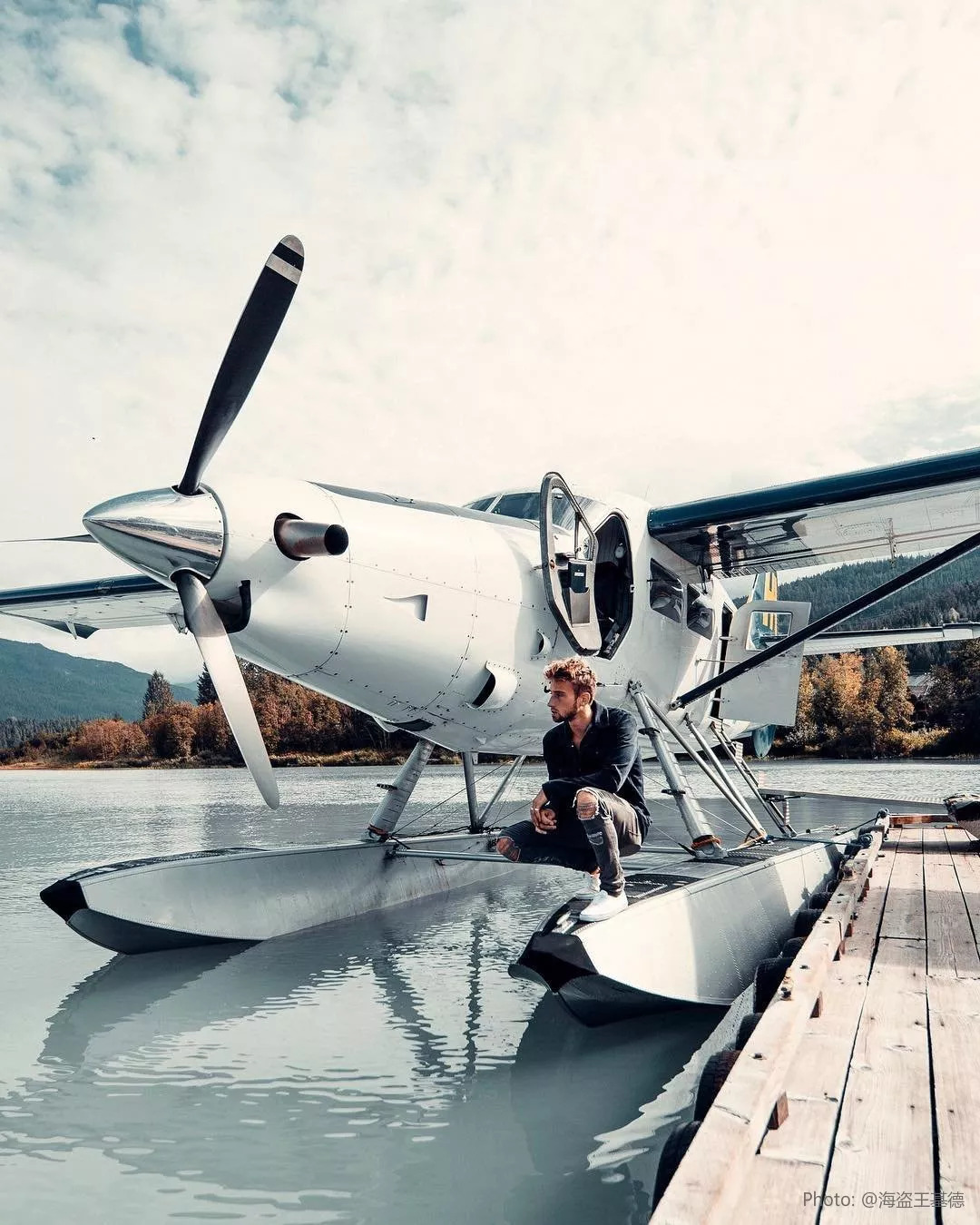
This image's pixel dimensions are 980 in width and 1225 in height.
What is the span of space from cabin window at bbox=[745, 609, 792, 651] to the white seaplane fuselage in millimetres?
2236

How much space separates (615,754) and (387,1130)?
5.80 feet

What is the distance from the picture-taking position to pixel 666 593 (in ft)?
22.7

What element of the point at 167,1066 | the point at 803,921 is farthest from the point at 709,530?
the point at 167,1066

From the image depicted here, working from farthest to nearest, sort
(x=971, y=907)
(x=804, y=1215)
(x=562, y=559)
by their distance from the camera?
(x=562, y=559) → (x=971, y=907) → (x=804, y=1215)

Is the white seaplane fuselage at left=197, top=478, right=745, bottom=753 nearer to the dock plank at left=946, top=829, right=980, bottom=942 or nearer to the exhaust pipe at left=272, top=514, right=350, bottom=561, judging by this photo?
the exhaust pipe at left=272, top=514, right=350, bottom=561

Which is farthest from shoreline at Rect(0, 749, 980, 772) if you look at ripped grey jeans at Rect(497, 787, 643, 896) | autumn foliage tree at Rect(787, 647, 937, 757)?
ripped grey jeans at Rect(497, 787, 643, 896)

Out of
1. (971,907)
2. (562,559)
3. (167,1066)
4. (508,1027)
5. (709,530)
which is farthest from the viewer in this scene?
(709,530)

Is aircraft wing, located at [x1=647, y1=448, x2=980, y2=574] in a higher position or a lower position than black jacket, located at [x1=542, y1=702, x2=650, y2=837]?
higher

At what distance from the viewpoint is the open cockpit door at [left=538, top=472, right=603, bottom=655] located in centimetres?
552

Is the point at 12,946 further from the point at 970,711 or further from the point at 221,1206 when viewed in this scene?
the point at 970,711

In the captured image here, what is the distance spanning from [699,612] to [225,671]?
4.16 metres

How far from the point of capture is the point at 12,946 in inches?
243

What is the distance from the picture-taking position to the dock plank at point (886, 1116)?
171cm

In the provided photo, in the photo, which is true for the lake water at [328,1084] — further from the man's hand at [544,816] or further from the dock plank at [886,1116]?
the man's hand at [544,816]
